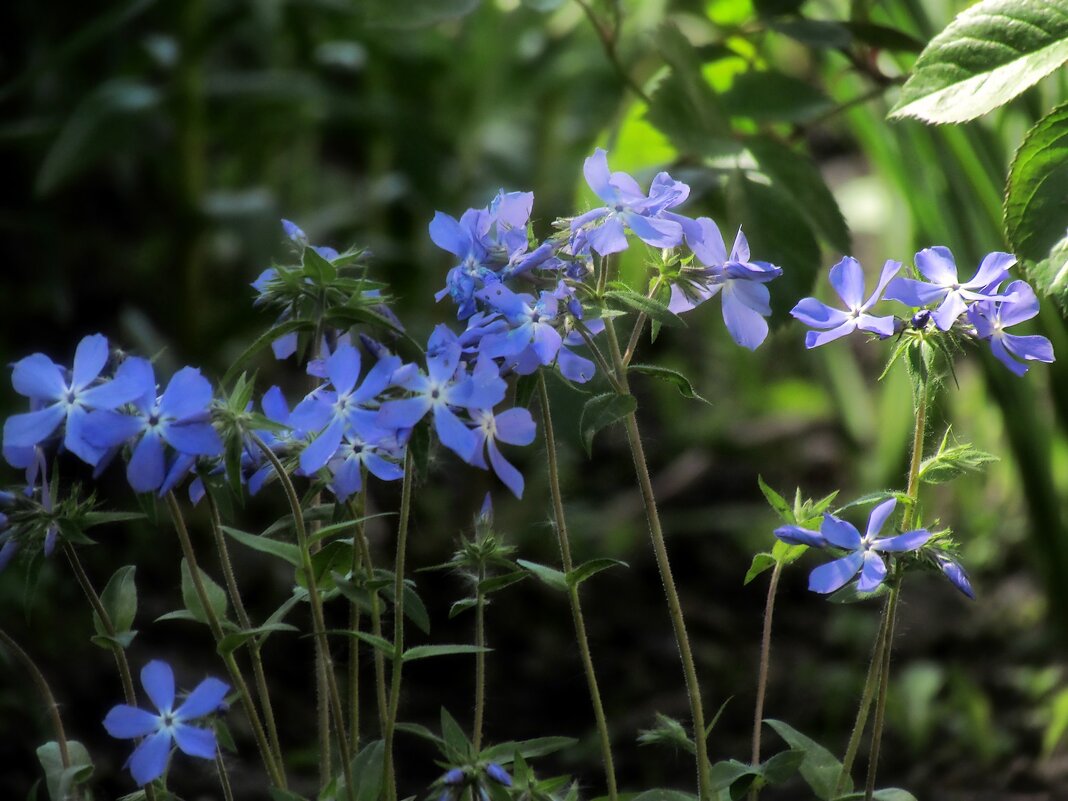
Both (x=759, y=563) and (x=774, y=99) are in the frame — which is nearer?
(x=759, y=563)

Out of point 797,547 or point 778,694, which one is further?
point 778,694

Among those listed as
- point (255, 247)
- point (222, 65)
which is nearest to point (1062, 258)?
point (255, 247)

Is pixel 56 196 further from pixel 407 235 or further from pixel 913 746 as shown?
pixel 913 746

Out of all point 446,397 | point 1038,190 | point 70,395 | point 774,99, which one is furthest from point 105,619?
point 774,99

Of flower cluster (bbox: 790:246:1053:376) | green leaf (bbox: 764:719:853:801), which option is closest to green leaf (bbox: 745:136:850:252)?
flower cluster (bbox: 790:246:1053:376)

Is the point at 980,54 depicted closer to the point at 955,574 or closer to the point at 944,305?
the point at 944,305

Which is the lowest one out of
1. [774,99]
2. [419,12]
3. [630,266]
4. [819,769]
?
[819,769]
